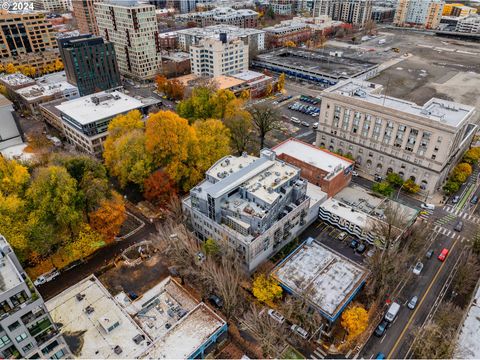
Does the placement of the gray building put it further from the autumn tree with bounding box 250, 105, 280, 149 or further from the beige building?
the beige building

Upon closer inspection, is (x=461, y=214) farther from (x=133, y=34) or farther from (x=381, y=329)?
(x=133, y=34)

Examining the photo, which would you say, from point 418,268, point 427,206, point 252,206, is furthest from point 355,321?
point 427,206

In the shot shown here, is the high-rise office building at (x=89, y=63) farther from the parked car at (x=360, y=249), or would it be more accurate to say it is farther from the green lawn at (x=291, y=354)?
the green lawn at (x=291, y=354)

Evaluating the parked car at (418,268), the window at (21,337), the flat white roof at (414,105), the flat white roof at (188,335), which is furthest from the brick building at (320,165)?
the window at (21,337)

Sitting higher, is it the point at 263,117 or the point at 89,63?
the point at 89,63

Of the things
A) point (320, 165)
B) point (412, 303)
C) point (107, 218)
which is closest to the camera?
point (412, 303)

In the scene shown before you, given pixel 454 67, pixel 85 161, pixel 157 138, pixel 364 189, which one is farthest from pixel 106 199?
pixel 454 67
